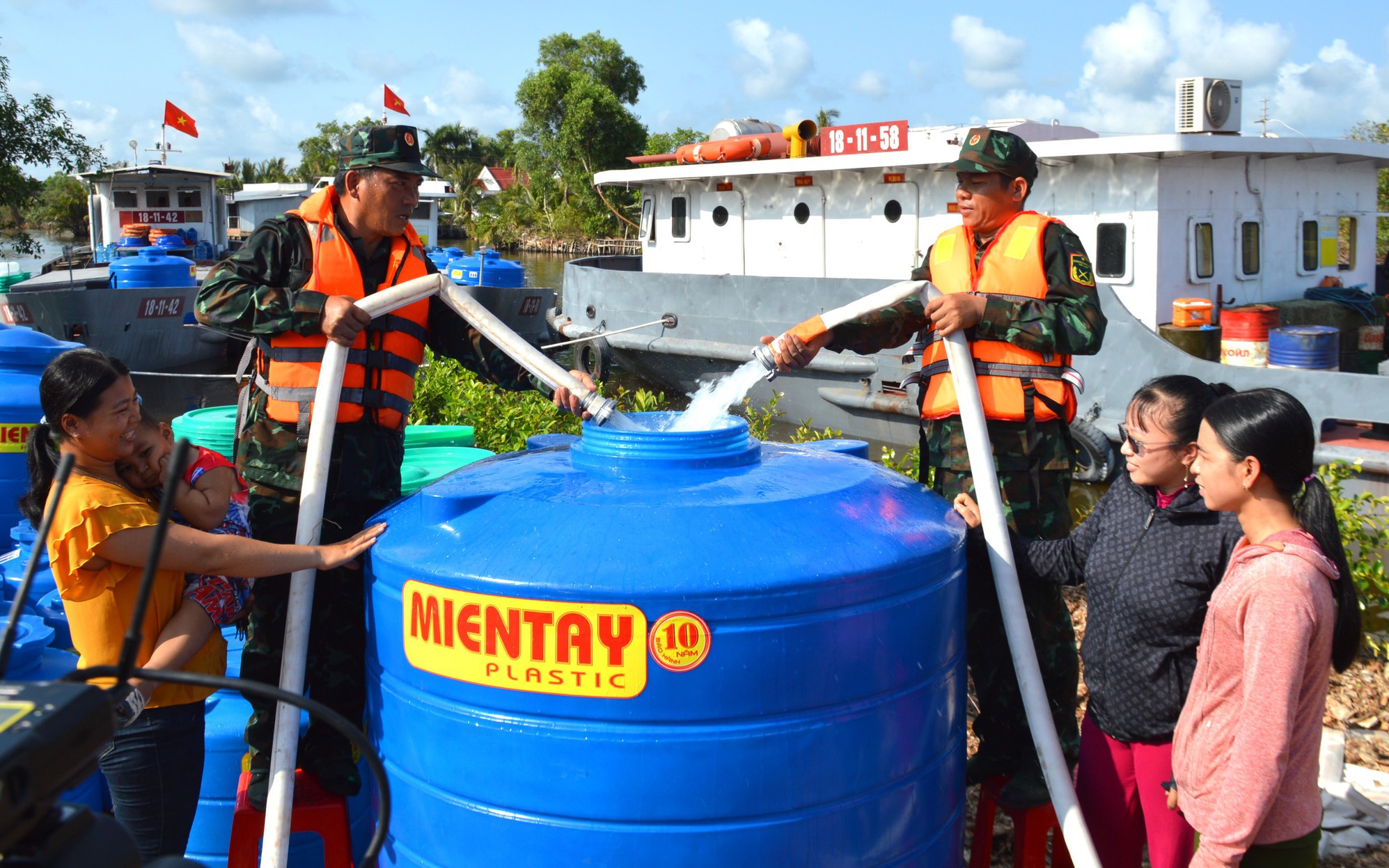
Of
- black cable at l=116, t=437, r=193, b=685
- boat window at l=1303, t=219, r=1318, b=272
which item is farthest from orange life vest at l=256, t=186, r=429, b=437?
boat window at l=1303, t=219, r=1318, b=272

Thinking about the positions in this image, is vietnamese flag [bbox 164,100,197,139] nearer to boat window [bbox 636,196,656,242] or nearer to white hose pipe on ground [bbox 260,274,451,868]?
boat window [bbox 636,196,656,242]

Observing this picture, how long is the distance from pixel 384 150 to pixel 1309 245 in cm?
1058

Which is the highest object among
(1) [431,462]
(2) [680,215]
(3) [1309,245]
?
(2) [680,215]

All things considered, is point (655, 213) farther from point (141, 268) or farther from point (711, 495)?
point (711, 495)

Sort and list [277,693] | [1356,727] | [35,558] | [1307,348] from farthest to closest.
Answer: [1307,348] < [1356,727] < [277,693] < [35,558]

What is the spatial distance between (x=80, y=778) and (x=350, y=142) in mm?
2299

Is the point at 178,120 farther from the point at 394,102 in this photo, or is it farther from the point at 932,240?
the point at 932,240

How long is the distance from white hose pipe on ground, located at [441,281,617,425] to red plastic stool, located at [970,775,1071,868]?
1542mm

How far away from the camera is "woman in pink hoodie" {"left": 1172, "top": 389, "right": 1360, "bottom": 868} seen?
2.07 m

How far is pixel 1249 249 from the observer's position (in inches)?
407

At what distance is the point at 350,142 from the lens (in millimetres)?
3160

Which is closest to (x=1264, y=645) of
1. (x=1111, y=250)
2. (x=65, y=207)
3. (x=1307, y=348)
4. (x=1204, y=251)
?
(x=1307, y=348)

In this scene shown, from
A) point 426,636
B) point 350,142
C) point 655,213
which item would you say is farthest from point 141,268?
point 426,636

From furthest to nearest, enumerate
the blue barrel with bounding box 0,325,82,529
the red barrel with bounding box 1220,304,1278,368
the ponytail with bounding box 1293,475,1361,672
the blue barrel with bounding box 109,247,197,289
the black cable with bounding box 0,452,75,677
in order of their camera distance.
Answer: the blue barrel with bounding box 109,247,197,289 < the red barrel with bounding box 1220,304,1278,368 < the blue barrel with bounding box 0,325,82,529 < the ponytail with bounding box 1293,475,1361,672 < the black cable with bounding box 0,452,75,677
